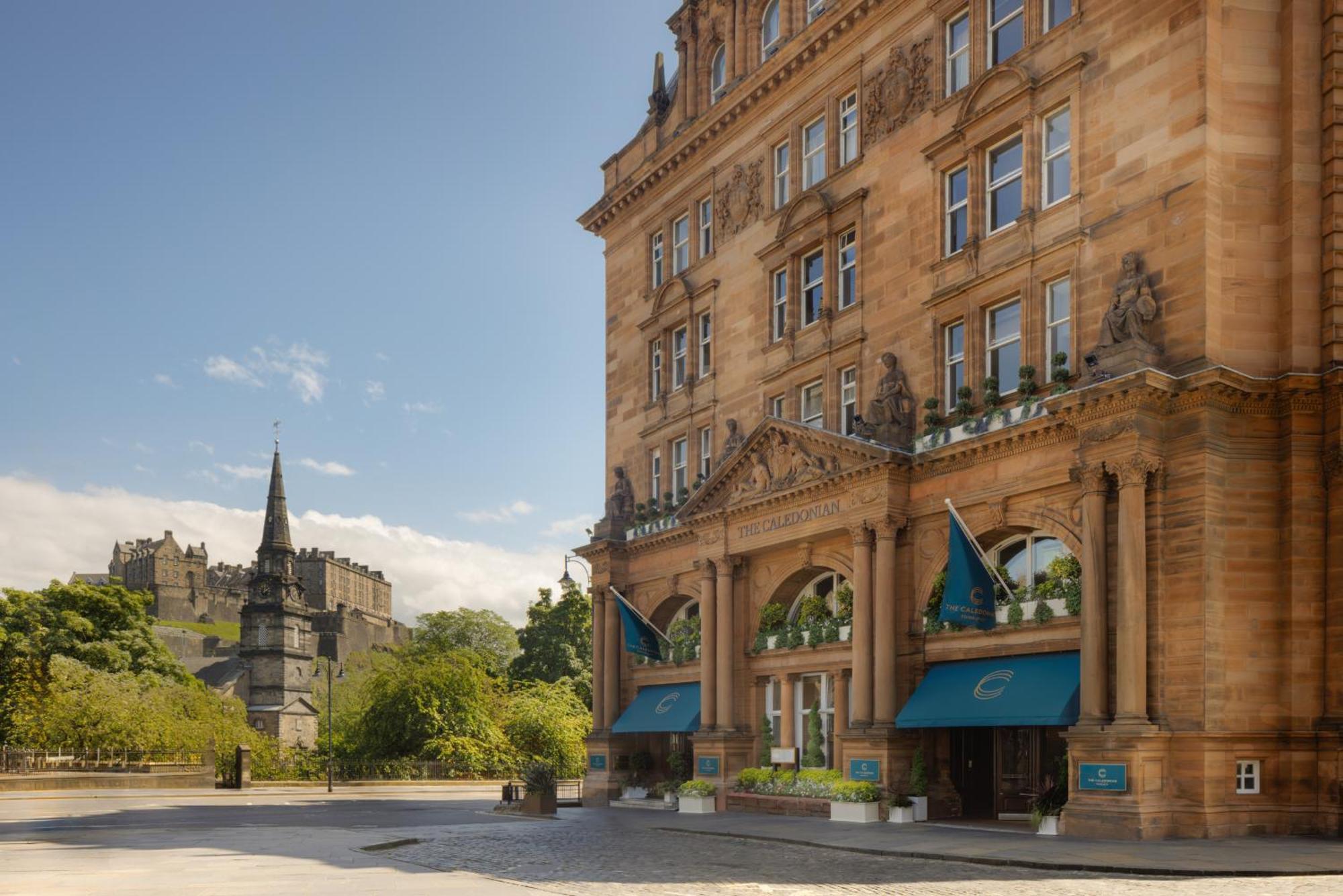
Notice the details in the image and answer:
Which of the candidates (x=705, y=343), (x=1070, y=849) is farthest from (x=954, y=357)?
(x=1070, y=849)

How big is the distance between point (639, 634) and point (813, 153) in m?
15.6

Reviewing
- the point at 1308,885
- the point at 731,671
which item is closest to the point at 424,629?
the point at 731,671

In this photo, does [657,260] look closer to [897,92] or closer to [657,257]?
[657,257]

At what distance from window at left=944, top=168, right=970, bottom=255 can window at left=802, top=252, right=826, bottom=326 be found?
16.5 feet

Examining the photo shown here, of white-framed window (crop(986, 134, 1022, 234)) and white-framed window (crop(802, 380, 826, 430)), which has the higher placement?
white-framed window (crop(986, 134, 1022, 234))

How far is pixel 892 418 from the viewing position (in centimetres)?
3262

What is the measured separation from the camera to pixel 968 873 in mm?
19406

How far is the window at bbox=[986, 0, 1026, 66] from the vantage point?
3117 centimetres

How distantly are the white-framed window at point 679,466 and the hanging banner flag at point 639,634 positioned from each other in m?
3.89

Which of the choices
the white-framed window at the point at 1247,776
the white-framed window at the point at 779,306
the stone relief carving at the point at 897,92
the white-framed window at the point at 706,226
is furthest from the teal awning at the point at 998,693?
the white-framed window at the point at 706,226

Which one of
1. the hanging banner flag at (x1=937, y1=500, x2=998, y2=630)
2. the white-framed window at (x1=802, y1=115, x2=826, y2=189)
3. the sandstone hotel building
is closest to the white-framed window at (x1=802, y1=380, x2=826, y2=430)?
the sandstone hotel building

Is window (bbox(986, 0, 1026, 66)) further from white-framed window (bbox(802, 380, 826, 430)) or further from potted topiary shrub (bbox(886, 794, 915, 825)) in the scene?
potted topiary shrub (bbox(886, 794, 915, 825))

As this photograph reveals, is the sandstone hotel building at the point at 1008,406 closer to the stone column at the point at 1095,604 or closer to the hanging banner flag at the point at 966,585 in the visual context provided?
the stone column at the point at 1095,604

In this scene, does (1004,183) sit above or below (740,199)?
below
